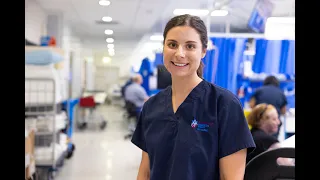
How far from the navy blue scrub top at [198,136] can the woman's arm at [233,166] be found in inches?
0.6

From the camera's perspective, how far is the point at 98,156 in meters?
4.78

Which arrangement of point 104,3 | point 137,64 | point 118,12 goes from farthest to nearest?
point 137,64, point 118,12, point 104,3

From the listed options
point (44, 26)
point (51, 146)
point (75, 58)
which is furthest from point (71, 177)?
point (75, 58)

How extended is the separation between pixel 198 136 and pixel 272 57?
11.8 feet

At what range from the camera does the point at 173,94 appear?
1.06m

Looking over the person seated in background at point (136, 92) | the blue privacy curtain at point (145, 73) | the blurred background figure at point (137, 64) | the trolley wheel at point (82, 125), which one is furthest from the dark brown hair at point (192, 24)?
the trolley wheel at point (82, 125)

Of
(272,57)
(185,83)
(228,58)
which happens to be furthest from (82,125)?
(185,83)

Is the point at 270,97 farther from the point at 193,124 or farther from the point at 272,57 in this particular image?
the point at 193,124

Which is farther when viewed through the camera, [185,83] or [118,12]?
[118,12]

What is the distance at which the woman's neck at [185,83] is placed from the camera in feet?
3.31

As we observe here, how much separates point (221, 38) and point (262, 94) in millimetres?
853

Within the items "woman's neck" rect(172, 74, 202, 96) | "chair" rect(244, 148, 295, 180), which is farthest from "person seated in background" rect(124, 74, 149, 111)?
"woman's neck" rect(172, 74, 202, 96)

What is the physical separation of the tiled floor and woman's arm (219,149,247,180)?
3.80 ft

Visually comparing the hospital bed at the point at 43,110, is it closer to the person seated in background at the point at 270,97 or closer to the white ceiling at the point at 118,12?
the white ceiling at the point at 118,12
